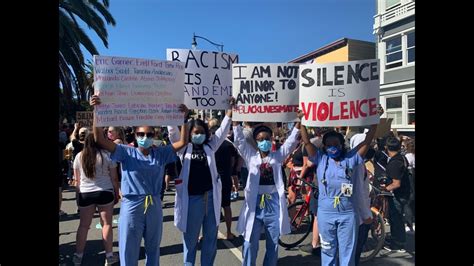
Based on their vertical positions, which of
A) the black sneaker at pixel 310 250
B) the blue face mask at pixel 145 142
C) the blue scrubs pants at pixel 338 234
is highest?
the blue face mask at pixel 145 142

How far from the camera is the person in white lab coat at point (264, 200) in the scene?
166 inches

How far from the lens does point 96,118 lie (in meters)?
3.77

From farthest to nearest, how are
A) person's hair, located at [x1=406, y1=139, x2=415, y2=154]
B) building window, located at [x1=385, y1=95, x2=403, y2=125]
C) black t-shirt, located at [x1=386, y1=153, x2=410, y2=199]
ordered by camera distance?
1. building window, located at [x1=385, y1=95, x2=403, y2=125]
2. person's hair, located at [x1=406, y1=139, x2=415, y2=154]
3. black t-shirt, located at [x1=386, y1=153, x2=410, y2=199]

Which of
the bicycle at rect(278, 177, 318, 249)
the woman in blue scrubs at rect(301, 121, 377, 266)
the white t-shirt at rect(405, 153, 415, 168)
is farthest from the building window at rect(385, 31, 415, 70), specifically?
the woman in blue scrubs at rect(301, 121, 377, 266)

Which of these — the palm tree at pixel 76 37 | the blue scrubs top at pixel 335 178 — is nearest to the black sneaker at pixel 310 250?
the blue scrubs top at pixel 335 178

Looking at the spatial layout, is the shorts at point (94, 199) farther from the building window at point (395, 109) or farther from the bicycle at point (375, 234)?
the building window at point (395, 109)

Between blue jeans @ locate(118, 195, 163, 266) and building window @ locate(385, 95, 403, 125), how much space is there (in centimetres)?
2012

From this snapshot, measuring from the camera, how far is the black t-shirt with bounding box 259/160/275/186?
169 inches

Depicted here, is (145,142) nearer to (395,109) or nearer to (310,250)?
(310,250)

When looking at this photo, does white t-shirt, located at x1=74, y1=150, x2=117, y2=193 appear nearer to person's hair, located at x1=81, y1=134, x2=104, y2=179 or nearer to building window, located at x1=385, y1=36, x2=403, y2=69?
person's hair, located at x1=81, y1=134, x2=104, y2=179

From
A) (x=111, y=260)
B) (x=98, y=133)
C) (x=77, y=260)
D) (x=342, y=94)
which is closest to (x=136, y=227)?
(x=98, y=133)

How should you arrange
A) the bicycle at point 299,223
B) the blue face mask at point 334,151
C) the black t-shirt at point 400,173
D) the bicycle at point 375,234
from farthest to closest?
the bicycle at point 299,223 → the black t-shirt at point 400,173 → the bicycle at point 375,234 → the blue face mask at point 334,151

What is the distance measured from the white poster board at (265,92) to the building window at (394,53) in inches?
754

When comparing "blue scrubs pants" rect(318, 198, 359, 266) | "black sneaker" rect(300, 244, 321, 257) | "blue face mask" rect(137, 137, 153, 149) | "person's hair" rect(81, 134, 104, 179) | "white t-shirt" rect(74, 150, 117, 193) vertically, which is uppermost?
"blue face mask" rect(137, 137, 153, 149)
